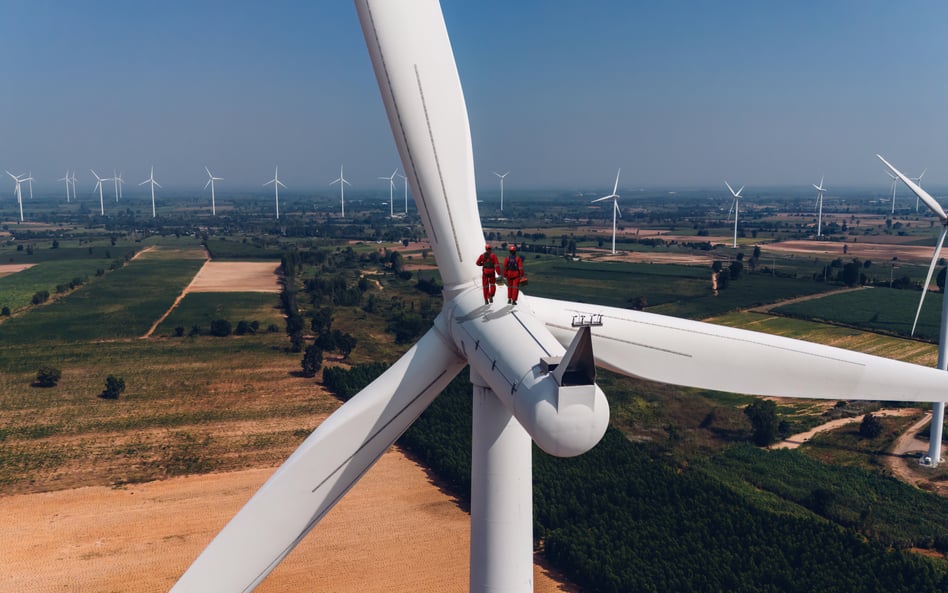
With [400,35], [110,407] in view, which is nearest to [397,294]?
[110,407]

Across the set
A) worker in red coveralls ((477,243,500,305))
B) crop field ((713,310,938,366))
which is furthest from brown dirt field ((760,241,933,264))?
worker in red coveralls ((477,243,500,305))

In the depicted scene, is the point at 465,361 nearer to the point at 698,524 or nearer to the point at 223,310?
the point at 698,524

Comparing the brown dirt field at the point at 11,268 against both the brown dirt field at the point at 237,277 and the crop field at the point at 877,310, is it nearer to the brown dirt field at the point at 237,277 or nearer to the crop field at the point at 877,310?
the brown dirt field at the point at 237,277

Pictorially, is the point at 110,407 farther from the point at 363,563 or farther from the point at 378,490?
the point at 363,563

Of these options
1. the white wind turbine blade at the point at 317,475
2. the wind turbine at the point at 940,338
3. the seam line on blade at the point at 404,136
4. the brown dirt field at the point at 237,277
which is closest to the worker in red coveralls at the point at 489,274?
the seam line on blade at the point at 404,136

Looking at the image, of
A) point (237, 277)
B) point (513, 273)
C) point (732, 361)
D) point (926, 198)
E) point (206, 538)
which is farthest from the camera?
point (237, 277)

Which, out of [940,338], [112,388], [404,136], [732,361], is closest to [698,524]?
[940,338]
